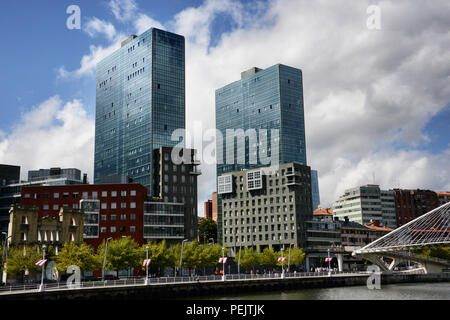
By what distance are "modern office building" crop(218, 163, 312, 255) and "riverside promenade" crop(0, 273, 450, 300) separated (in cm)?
4813

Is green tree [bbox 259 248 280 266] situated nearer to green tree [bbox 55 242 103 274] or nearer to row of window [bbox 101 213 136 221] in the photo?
row of window [bbox 101 213 136 221]

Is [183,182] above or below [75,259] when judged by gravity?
above

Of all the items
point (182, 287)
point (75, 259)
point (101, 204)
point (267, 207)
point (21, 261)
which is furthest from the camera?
point (267, 207)

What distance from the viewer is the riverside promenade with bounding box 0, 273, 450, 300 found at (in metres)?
68.3

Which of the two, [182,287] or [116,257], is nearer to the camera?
[182,287]

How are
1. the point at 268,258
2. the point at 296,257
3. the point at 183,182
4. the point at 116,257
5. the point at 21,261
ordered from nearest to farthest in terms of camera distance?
the point at 21,261 < the point at 116,257 < the point at 268,258 < the point at 296,257 < the point at 183,182

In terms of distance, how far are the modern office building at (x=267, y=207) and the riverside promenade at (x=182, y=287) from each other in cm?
4813

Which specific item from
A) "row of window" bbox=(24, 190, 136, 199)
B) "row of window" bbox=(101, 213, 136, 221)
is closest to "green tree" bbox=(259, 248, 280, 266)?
"row of window" bbox=(101, 213, 136, 221)

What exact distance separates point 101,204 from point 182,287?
61.2m

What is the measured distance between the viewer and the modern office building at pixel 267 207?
165 m

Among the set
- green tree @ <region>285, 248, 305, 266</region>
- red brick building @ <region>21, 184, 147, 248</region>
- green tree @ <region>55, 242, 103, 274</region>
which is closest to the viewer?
green tree @ <region>55, 242, 103, 274</region>

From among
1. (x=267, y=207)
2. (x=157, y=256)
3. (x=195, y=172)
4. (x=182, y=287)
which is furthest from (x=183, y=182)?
(x=182, y=287)

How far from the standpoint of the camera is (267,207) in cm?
17100

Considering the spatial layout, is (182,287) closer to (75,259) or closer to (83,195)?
(75,259)
